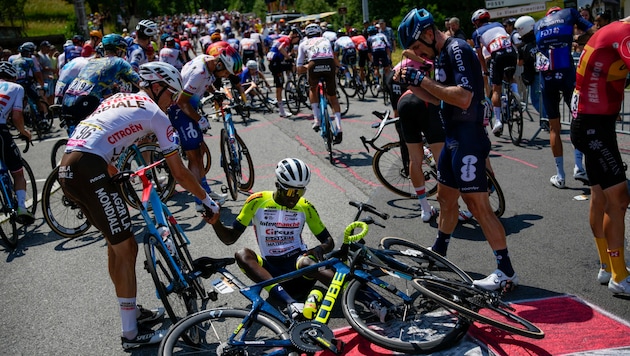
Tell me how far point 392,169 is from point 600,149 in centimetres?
354

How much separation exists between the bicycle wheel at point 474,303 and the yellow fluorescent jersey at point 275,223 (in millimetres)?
1316

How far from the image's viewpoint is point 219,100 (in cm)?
813

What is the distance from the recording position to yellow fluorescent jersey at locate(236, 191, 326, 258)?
4980mm

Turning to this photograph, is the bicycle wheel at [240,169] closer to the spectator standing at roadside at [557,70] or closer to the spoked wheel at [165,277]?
the spoked wheel at [165,277]

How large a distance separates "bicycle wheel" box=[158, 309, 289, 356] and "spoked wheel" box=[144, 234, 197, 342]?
1.45 ft

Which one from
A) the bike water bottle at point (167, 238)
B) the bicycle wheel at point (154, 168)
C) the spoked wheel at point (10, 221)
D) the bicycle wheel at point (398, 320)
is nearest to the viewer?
the bicycle wheel at point (398, 320)

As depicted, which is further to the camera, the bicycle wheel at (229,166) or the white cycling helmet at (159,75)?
the bicycle wheel at (229,166)

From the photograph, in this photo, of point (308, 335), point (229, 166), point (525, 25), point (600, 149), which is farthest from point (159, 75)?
point (525, 25)

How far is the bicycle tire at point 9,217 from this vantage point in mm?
7109

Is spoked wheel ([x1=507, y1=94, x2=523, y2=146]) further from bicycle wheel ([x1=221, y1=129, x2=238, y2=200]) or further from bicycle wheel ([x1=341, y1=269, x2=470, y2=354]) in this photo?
bicycle wheel ([x1=341, y1=269, x2=470, y2=354])

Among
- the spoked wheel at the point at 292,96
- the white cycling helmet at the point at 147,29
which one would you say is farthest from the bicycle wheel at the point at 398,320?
the spoked wheel at the point at 292,96

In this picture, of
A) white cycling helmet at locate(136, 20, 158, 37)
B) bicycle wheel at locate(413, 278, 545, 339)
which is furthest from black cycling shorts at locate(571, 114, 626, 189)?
white cycling helmet at locate(136, 20, 158, 37)

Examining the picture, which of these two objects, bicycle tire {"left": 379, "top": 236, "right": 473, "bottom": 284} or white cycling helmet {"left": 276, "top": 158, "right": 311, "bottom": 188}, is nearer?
bicycle tire {"left": 379, "top": 236, "right": 473, "bottom": 284}

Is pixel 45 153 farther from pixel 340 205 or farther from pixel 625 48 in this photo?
pixel 625 48
